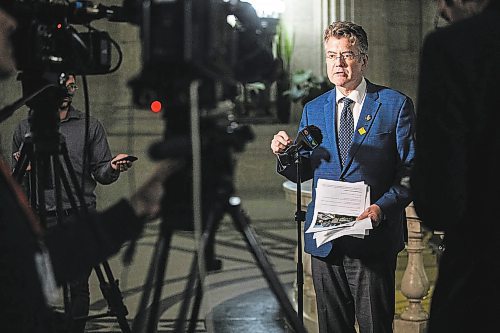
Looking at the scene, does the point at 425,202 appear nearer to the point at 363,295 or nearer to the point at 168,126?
the point at 168,126

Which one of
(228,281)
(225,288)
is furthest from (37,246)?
(228,281)

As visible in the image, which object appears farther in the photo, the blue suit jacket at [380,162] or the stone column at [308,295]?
the stone column at [308,295]

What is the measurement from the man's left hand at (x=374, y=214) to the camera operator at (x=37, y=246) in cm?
139

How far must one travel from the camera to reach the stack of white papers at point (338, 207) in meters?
3.04

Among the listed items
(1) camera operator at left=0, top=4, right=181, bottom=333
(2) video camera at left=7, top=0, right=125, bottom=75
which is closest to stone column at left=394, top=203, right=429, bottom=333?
(2) video camera at left=7, top=0, right=125, bottom=75

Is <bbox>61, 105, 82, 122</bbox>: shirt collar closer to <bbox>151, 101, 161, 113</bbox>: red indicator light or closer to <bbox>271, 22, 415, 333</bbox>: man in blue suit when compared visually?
<bbox>271, 22, 415, 333</bbox>: man in blue suit

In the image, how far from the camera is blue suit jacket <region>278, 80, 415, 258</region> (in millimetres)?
3068

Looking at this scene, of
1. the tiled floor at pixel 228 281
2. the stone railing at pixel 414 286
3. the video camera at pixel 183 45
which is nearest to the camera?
the video camera at pixel 183 45

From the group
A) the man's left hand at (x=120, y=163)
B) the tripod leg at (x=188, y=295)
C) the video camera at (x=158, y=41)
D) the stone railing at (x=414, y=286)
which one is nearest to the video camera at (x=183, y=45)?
the video camera at (x=158, y=41)

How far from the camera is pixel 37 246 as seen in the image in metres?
1.47

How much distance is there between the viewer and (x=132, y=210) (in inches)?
67.6

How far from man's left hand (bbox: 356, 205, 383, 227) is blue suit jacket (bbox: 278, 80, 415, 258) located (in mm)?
34

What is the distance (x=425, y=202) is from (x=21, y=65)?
3.33ft

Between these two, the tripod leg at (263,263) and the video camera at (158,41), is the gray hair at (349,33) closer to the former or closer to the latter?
the video camera at (158,41)
